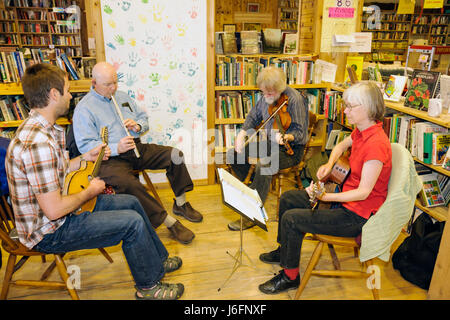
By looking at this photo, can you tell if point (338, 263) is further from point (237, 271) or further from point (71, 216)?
point (71, 216)

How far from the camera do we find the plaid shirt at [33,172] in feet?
4.97

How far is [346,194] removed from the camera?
5.67 ft

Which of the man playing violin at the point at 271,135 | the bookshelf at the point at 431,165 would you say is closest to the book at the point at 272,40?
the man playing violin at the point at 271,135

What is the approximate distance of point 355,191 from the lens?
170 cm

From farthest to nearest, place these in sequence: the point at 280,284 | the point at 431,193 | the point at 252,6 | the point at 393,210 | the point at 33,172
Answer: the point at 252,6, the point at 431,193, the point at 280,284, the point at 393,210, the point at 33,172

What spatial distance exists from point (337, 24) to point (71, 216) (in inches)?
122

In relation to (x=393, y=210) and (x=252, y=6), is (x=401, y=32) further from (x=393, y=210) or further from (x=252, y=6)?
(x=393, y=210)

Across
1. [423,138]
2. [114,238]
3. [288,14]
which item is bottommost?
[114,238]

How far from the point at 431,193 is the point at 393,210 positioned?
1.00m

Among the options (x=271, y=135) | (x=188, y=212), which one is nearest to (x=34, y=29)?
(x=188, y=212)

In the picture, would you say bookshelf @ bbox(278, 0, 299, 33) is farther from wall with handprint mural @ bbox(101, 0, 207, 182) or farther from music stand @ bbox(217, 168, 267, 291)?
music stand @ bbox(217, 168, 267, 291)

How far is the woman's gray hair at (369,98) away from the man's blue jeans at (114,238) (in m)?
1.31

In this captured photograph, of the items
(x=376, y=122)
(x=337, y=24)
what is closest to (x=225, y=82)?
(x=337, y=24)

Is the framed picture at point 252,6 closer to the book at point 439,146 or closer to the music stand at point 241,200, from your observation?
the book at point 439,146
